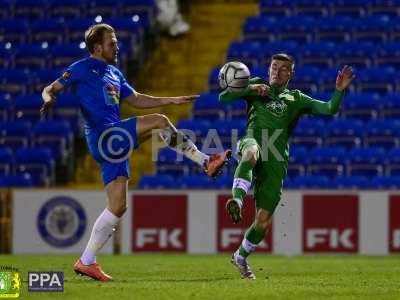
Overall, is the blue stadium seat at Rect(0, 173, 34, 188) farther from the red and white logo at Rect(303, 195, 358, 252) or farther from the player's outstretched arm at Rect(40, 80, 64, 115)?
the player's outstretched arm at Rect(40, 80, 64, 115)

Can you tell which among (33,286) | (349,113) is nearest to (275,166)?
(33,286)

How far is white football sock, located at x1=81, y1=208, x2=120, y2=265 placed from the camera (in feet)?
31.1

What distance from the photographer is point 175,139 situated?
936cm

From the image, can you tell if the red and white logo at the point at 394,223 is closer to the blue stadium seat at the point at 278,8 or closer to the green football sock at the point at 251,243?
the green football sock at the point at 251,243

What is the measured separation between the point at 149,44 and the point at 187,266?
10812 mm

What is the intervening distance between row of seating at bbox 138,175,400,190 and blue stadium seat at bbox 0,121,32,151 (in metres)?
2.88

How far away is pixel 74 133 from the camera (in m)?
19.6

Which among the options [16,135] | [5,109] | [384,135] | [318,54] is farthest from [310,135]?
[5,109]

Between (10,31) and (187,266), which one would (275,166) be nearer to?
(187,266)

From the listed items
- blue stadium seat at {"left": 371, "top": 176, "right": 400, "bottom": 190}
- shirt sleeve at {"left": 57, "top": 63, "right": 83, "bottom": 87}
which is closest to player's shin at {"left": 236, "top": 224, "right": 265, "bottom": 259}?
shirt sleeve at {"left": 57, "top": 63, "right": 83, "bottom": 87}

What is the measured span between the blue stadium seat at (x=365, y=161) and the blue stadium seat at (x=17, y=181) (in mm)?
5646

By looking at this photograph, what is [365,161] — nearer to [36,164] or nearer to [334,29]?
[334,29]

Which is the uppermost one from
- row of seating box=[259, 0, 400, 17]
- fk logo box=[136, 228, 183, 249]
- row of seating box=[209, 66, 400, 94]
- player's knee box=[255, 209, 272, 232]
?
row of seating box=[259, 0, 400, 17]

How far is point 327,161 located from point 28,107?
20.1ft
